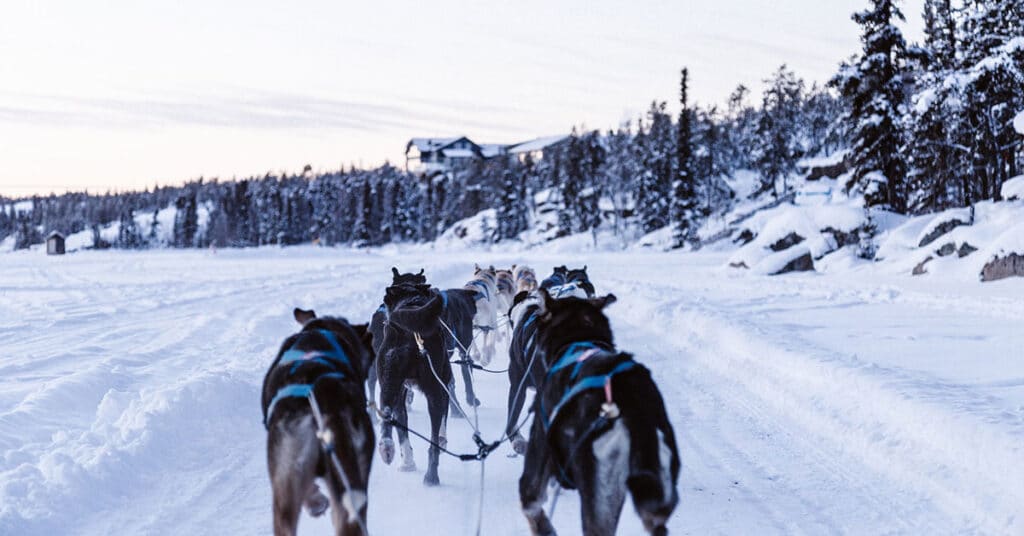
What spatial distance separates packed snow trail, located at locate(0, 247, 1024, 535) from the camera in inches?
186

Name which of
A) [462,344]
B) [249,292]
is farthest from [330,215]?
[462,344]

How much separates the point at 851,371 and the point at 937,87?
822 inches

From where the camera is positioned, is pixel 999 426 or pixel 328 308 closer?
pixel 999 426

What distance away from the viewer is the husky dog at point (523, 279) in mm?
11970

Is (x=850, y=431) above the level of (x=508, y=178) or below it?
below

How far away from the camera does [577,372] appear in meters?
3.64

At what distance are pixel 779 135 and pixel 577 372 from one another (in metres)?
72.0

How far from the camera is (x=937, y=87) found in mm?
24531

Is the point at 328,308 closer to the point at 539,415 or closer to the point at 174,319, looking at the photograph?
the point at 174,319

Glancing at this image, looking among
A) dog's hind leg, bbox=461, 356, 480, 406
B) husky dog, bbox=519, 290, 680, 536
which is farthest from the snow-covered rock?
husky dog, bbox=519, 290, 680, 536

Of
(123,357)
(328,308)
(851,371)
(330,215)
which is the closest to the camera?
(851,371)

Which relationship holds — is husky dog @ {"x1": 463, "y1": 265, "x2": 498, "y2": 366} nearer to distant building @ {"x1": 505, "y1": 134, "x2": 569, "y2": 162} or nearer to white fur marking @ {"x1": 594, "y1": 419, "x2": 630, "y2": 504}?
white fur marking @ {"x1": 594, "y1": 419, "x2": 630, "y2": 504}

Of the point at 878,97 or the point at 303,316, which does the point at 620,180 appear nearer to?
the point at 878,97

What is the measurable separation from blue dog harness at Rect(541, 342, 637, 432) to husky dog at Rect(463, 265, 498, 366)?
551cm
